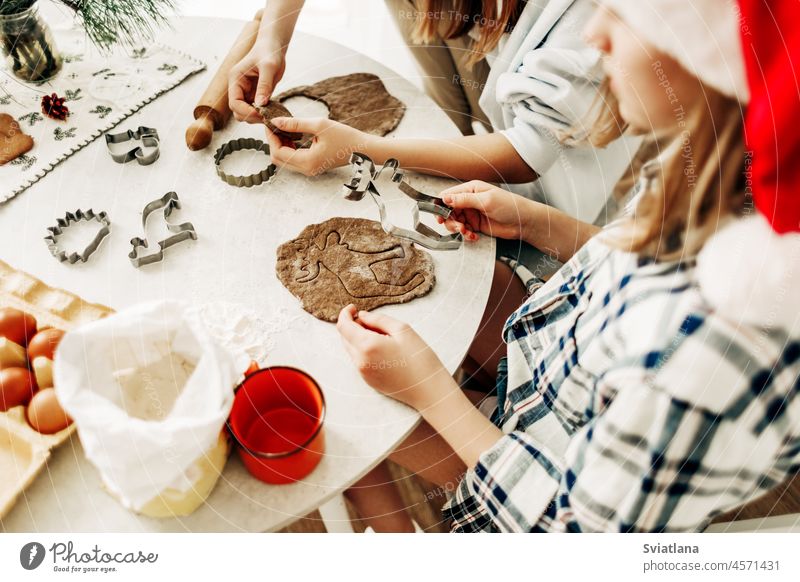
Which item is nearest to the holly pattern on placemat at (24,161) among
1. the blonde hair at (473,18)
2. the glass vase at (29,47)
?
the glass vase at (29,47)

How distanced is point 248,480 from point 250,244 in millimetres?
217

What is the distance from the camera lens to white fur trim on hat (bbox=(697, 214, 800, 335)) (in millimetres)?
307

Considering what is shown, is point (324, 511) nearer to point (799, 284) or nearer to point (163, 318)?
point (163, 318)

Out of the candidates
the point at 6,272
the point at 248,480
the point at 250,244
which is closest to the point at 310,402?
the point at 248,480

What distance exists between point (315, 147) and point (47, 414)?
1.09 ft

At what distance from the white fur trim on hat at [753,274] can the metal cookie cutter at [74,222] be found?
0.50 m

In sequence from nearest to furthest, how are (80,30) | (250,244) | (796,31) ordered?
(796,31)
(250,244)
(80,30)

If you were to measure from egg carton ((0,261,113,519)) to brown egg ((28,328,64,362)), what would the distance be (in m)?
0.01

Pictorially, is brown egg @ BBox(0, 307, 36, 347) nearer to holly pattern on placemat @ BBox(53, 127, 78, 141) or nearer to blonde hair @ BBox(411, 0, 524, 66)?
holly pattern on placemat @ BBox(53, 127, 78, 141)

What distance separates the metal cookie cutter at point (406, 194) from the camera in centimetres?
50

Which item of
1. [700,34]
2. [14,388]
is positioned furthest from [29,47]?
[700,34]

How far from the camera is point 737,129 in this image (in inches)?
12.3

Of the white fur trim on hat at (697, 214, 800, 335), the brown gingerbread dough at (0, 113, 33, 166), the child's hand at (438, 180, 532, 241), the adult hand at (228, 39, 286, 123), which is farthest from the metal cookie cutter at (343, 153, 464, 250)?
the brown gingerbread dough at (0, 113, 33, 166)

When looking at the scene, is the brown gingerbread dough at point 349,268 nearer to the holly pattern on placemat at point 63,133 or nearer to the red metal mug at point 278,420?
the red metal mug at point 278,420
